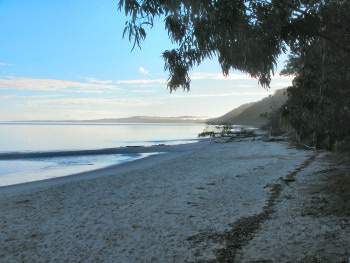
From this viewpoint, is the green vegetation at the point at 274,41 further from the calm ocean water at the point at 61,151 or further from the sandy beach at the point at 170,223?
the calm ocean water at the point at 61,151

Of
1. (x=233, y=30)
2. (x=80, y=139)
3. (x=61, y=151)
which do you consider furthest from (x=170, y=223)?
(x=80, y=139)

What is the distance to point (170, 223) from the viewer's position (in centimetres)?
536

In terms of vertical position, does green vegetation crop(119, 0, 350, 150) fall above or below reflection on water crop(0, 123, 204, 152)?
above

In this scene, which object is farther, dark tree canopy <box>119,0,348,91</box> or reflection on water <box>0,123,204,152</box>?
reflection on water <box>0,123,204,152</box>

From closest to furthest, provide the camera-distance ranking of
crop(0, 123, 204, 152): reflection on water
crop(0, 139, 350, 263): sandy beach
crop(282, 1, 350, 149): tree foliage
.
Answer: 1. crop(0, 139, 350, 263): sandy beach
2. crop(282, 1, 350, 149): tree foliage
3. crop(0, 123, 204, 152): reflection on water

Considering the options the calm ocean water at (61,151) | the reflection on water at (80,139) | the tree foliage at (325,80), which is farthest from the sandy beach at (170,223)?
the reflection on water at (80,139)

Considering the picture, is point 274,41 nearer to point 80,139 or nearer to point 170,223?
point 170,223

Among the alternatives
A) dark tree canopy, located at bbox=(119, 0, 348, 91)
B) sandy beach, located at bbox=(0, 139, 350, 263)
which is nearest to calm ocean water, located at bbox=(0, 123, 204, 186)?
sandy beach, located at bbox=(0, 139, 350, 263)

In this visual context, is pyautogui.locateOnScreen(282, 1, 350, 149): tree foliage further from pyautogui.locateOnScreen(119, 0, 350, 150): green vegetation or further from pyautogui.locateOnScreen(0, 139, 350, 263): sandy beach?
pyautogui.locateOnScreen(0, 139, 350, 263): sandy beach

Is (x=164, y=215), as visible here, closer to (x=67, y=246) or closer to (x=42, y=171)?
(x=67, y=246)

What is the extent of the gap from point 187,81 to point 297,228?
4408 mm

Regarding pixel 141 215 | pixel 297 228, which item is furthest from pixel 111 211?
pixel 297 228

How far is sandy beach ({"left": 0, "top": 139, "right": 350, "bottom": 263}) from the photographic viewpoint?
13.4ft

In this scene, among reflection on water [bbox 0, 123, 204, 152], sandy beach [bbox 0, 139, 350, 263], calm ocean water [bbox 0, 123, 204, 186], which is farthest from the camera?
reflection on water [bbox 0, 123, 204, 152]
